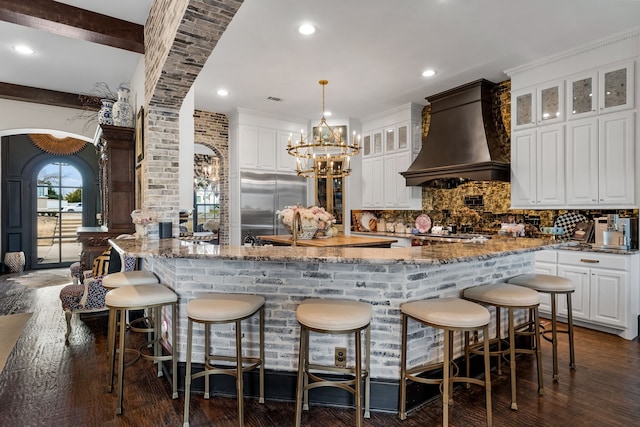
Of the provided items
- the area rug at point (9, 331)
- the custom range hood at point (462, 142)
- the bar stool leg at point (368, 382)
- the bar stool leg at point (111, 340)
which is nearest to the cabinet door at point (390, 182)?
the custom range hood at point (462, 142)

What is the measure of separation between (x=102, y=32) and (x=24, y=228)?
19.8ft

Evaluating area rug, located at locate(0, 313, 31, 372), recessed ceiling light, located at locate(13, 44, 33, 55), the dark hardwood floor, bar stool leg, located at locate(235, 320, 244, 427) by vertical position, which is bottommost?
the dark hardwood floor

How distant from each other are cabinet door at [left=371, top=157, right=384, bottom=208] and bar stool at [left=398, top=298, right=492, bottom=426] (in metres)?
4.66

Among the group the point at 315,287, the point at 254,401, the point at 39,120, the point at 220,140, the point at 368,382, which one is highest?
the point at 39,120

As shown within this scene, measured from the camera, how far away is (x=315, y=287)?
2473 mm

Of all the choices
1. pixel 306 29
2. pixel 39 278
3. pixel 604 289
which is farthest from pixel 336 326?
pixel 39 278

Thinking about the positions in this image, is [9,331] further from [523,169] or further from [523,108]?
[523,108]

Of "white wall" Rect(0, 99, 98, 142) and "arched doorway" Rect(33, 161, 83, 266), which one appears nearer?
"white wall" Rect(0, 99, 98, 142)

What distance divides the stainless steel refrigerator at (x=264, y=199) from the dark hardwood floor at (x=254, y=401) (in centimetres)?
369

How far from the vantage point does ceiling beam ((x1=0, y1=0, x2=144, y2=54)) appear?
136 inches

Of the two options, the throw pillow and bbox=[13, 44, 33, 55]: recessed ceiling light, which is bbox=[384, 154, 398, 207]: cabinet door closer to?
the throw pillow

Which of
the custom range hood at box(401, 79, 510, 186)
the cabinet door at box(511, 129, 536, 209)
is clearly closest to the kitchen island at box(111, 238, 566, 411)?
the cabinet door at box(511, 129, 536, 209)

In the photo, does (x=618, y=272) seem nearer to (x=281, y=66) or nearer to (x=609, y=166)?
(x=609, y=166)

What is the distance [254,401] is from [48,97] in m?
6.22
